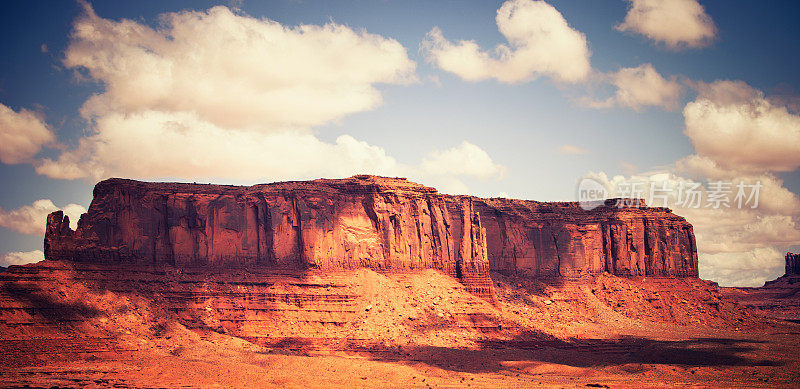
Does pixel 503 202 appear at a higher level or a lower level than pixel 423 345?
higher

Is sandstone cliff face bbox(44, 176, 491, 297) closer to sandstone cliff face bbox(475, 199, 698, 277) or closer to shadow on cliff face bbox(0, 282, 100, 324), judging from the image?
shadow on cliff face bbox(0, 282, 100, 324)

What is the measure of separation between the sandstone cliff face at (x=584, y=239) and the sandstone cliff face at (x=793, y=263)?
6064 cm

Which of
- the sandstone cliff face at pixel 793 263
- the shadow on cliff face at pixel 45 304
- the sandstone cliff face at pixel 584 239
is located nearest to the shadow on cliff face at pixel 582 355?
the sandstone cliff face at pixel 584 239

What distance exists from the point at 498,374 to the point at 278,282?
838 inches

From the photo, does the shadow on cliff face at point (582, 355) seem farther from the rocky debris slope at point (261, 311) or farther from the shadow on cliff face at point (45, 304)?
the shadow on cliff face at point (45, 304)

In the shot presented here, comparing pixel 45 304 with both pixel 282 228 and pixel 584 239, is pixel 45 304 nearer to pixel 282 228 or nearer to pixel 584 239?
pixel 282 228

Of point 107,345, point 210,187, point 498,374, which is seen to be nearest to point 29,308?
point 107,345

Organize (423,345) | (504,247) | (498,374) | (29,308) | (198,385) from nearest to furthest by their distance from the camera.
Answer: (198,385) < (29,308) < (498,374) < (423,345) < (504,247)

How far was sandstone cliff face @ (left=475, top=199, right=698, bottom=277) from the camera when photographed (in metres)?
102

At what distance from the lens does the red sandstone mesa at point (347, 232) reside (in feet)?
226

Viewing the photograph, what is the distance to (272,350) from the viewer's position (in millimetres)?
64312

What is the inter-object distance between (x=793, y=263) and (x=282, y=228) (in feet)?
407

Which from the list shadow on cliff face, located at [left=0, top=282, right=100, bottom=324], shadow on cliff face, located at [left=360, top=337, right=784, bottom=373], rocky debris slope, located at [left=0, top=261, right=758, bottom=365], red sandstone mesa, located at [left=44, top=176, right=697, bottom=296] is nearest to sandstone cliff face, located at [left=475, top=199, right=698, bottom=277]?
red sandstone mesa, located at [left=44, top=176, right=697, bottom=296]

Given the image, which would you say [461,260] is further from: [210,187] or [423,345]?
[210,187]
